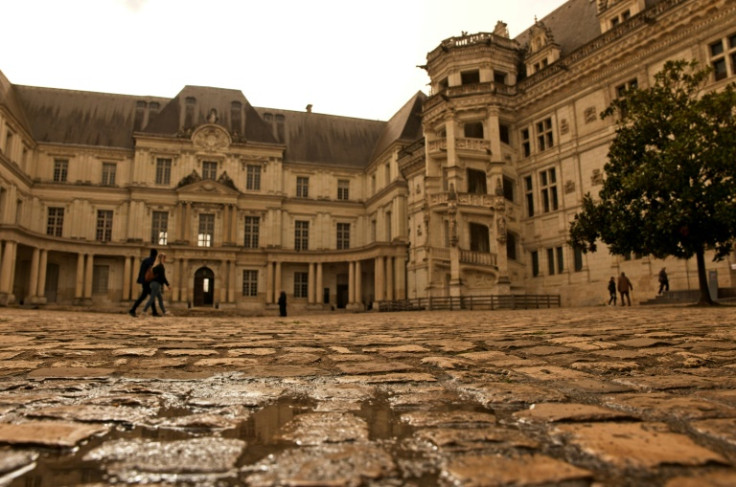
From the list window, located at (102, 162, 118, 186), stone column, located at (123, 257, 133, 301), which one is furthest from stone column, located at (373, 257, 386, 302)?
window, located at (102, 162, 118, 186)

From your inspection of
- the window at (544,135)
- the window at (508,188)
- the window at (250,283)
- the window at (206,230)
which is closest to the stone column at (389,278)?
the window at (508,188)

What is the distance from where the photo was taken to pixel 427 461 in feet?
5.45

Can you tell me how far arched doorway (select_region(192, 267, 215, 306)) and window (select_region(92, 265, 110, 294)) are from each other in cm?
662

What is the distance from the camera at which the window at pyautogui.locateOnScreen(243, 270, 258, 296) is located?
141 feet

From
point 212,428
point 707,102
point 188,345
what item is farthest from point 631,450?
point 707,102

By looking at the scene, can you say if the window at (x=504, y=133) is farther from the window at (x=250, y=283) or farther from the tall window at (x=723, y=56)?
the window at (x=250, y=283)

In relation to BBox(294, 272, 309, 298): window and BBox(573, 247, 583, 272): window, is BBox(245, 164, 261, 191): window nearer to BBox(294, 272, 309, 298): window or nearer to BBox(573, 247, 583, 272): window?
BBox(294, 272, 309, 298): window

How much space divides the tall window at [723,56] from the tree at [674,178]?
7.30m

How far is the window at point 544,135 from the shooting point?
30.2 m

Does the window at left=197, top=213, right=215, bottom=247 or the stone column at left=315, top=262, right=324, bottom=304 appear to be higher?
the window at left=197, top=213, right=215, bottom=247

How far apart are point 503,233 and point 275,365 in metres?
26.4

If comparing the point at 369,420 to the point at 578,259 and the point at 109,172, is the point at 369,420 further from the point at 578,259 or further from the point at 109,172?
the point at 109,172

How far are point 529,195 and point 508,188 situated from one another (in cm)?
140

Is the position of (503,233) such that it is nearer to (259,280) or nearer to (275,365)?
(259,280)
